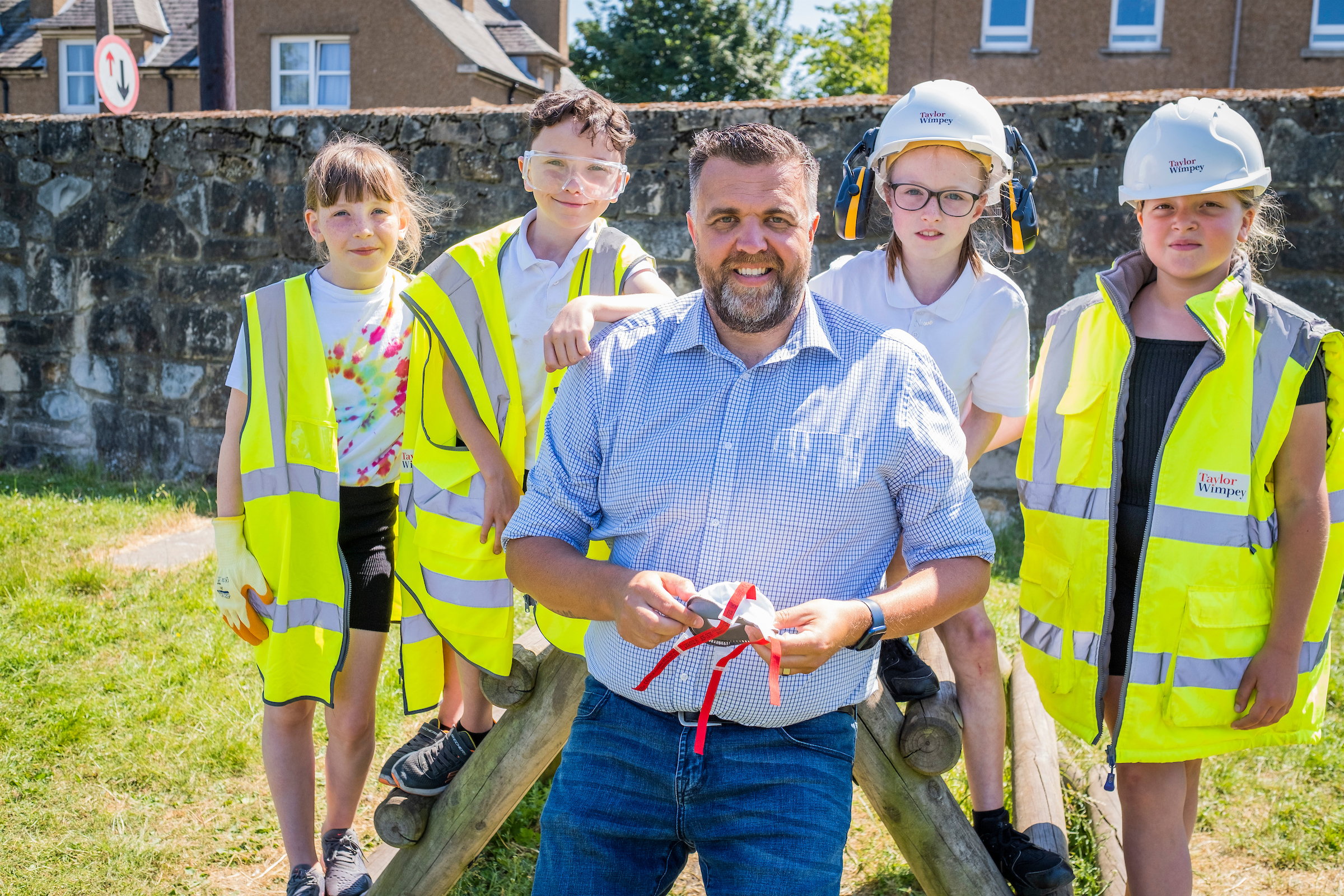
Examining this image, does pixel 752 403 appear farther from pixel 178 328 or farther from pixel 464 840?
pixel 178 328

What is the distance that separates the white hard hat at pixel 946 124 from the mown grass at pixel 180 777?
1968 millimetres

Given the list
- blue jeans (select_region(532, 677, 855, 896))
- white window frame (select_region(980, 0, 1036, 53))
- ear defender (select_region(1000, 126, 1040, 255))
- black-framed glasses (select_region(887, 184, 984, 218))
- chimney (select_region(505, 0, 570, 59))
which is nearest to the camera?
blue jeans (select_region(532, 677, 855, 896))

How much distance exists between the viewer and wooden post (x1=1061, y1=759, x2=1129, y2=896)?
280 cm

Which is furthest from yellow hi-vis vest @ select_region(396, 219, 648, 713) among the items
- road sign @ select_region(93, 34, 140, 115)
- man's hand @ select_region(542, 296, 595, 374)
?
road sign @ select_region(93, 34, 140, 115)

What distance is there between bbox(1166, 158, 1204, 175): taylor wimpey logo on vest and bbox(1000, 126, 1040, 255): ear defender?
0.36 metres

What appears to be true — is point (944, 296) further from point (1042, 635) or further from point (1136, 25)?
point (1136, 25)

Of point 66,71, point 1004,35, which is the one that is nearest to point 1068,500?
point 1004,35

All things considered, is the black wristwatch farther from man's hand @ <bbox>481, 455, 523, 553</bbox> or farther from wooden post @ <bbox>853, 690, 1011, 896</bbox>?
man's hand @ <bbox>481, 455, 523, 553</bbox>

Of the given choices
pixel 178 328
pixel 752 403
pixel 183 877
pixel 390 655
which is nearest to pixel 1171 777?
pixel 752 403

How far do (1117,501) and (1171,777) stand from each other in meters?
0.62

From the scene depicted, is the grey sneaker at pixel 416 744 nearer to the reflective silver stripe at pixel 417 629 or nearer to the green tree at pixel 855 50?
the reflective silver stripe at pixel 417 629

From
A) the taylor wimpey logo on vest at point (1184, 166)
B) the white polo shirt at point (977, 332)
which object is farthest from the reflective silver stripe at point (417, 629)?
the taylor wimpey logo on vest at point (1184, 166)

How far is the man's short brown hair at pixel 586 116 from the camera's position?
250 cm

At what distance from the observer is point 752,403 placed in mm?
2041
